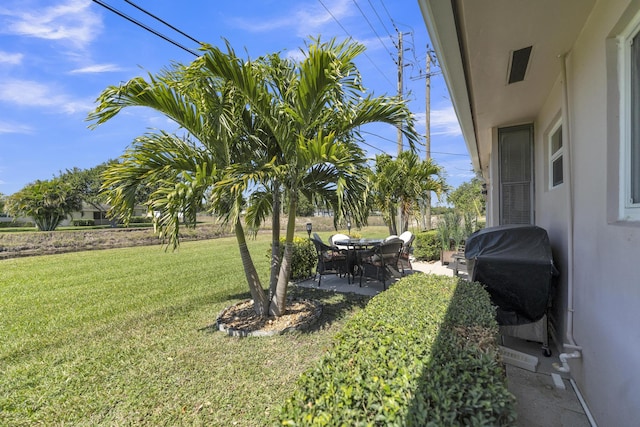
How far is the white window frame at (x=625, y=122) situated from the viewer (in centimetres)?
184

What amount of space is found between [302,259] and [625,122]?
6.08 meters

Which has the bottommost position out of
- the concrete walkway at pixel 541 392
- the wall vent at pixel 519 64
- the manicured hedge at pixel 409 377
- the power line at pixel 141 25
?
the concrete walkway at pixel 541 392

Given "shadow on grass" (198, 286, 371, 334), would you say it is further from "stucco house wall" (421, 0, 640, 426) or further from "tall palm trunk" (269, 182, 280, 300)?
"stucco house wall" (421, 0, 640, 426)

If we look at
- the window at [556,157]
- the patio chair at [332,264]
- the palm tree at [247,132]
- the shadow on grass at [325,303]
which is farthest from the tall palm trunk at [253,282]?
the window at [556,157]

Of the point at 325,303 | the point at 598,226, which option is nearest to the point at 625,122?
the point at 598,226

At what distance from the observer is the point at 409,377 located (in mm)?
1363

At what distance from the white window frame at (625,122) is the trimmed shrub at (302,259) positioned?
584 cm

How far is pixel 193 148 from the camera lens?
407 centimetres

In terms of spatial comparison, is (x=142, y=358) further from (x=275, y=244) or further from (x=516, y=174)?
(x=516, y=174)

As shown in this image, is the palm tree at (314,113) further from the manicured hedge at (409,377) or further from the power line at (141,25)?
the power line at (141,25)

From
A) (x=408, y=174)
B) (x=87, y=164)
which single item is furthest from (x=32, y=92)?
(x=87, y=164)

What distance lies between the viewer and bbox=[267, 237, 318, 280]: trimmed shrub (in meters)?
7.12

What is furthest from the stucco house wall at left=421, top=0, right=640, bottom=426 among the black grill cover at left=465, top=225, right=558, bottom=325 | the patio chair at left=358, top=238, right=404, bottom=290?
the patio chair at left=358, top=238, right=404, bottom=290

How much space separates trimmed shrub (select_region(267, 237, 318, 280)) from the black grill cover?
14.1 ft
